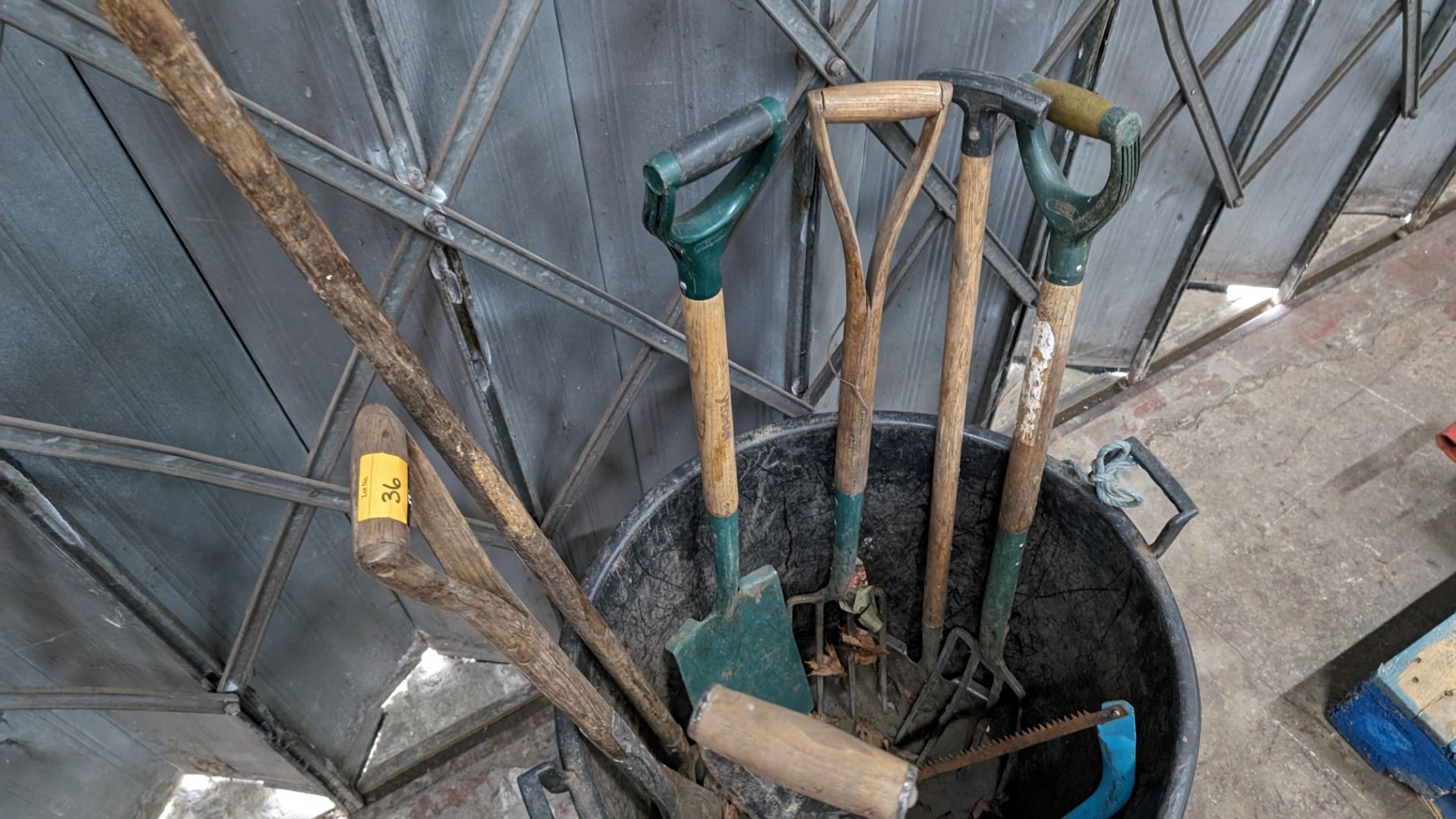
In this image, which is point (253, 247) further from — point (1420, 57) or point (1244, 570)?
point (1420, 57)

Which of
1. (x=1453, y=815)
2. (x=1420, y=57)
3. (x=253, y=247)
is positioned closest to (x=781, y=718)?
(x=253, y=247)

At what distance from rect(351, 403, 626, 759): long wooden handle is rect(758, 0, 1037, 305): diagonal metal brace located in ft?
3.02

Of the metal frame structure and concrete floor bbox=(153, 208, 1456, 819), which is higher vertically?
the metal frame structure

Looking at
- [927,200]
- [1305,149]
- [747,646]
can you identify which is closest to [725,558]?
[747,646]

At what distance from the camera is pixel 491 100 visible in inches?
49.4

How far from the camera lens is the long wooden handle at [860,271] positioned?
122 centimetres

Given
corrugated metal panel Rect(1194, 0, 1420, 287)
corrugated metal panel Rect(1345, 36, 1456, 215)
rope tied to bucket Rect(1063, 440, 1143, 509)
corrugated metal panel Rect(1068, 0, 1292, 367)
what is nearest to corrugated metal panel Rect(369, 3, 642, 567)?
rope tied to bucket Rect(1063, 440, 1143, 509)

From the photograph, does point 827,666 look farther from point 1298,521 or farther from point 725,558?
point 1298,521

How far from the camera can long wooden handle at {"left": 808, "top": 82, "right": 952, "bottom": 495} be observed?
1.22 m

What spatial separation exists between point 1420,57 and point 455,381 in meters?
2.95

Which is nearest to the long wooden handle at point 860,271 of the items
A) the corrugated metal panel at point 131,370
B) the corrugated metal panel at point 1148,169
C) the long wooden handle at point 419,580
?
the long wooden handle at point 419,580

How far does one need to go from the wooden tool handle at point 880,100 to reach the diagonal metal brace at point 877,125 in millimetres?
249

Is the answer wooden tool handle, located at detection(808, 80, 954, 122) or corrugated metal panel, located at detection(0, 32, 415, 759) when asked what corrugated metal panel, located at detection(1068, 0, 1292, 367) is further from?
corrugated metal panel, located at detection(0, 32, 415, 759)

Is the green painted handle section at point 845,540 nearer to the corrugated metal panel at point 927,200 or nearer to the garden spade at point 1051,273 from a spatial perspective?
the garden spade at point 1051,273
